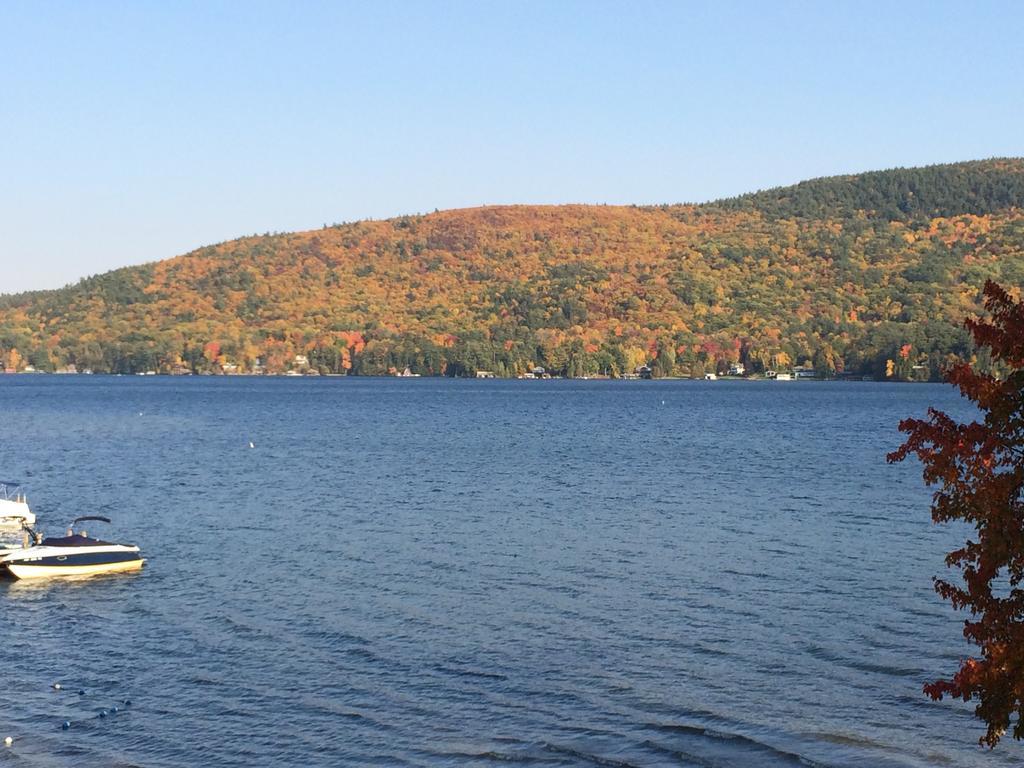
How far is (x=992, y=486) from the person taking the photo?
14.6 m

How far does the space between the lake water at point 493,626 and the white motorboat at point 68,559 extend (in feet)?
2.44

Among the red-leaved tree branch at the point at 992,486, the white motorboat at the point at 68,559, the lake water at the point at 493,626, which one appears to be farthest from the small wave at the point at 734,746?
the white motorboat at the point at 68,559

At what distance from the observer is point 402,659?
29703 millimetres

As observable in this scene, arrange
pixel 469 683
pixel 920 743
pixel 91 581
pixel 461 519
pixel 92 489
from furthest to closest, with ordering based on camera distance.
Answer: pixel 92 489 → pixel 461 519 → pixel 91 581 → pixel 469 683 → pixel 920 743

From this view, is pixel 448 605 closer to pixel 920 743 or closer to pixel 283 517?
pixel 920 743

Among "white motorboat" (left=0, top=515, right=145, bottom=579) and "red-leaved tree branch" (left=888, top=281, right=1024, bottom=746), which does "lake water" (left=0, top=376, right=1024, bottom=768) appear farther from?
"red-leaved tree branch" (left=888, top=281, right=1024, bottom=746)

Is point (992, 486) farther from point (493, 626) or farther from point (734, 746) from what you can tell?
point (493, 626)

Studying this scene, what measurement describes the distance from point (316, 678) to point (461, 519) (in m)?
26.8

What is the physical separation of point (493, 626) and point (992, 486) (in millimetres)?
20092

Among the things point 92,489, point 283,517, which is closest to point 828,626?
point 283,517

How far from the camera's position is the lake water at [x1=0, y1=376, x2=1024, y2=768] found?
24.1m

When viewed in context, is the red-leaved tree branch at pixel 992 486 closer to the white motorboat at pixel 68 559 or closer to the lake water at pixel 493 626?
the lake water at pixel 493 626

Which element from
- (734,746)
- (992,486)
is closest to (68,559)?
(734,746)

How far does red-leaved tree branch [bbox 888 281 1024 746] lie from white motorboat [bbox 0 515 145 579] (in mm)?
30807
